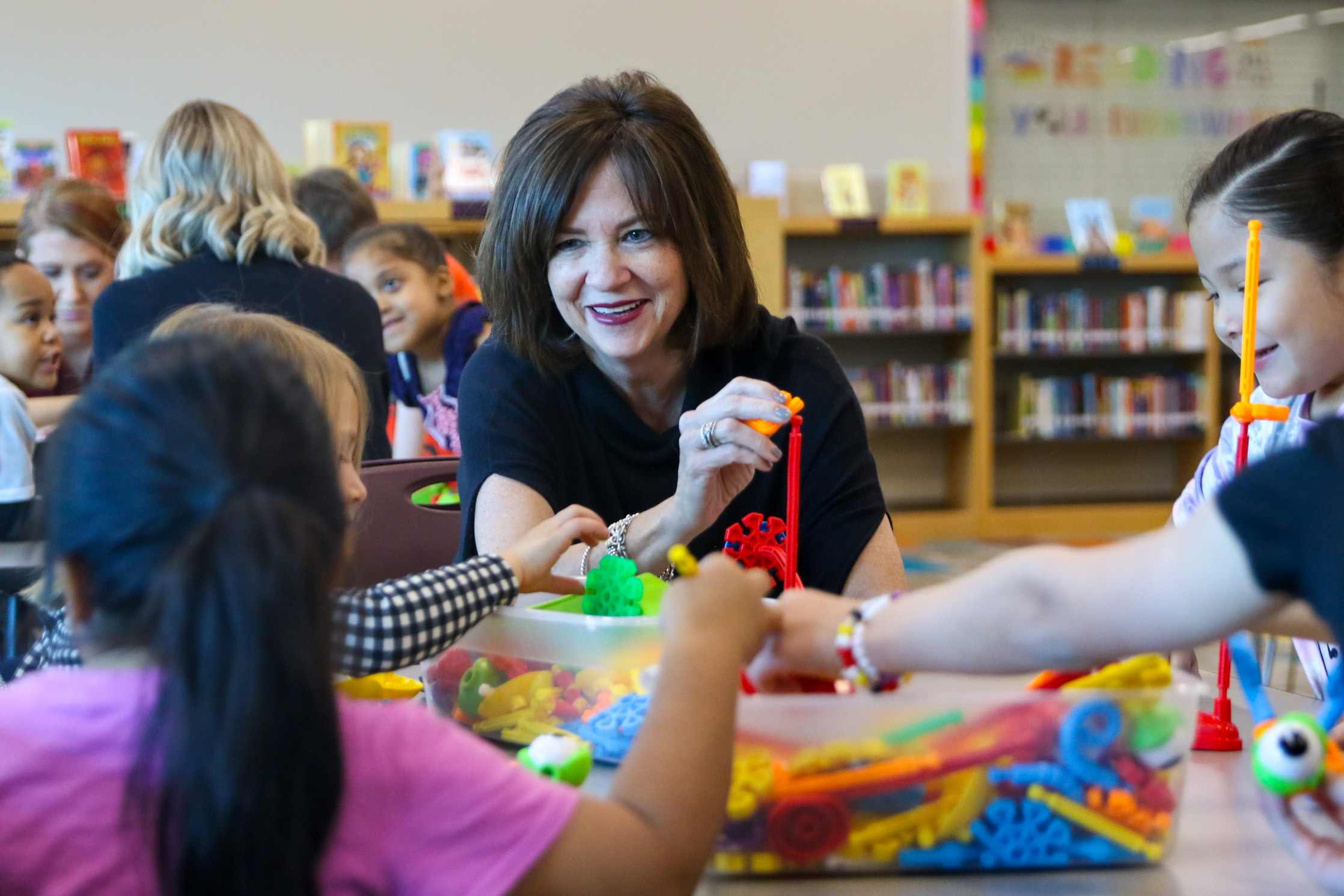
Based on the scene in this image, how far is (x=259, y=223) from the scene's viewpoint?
2.33m

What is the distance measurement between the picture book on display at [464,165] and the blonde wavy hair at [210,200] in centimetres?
267

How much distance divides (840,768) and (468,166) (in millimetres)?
4748

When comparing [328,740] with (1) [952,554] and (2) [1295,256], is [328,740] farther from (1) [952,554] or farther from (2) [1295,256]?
(1) [952,554]

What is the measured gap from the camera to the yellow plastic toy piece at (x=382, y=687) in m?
0.99

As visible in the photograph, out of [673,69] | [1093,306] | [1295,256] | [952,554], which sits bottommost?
[952,554]

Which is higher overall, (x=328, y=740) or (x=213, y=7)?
(x=213, y=7)

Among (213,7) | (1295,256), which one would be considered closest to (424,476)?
(1295,256)

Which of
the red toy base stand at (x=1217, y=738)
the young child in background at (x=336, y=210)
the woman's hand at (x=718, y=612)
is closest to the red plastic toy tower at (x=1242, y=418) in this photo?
the red toy base stand at (x=1217, y=738)

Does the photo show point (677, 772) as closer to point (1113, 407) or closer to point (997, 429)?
point (997, 429)

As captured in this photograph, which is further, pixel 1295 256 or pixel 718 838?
pixel 1295 256

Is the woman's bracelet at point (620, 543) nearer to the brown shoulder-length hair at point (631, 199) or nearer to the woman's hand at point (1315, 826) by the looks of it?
the brown shoulder-length hair at point (631, 199)

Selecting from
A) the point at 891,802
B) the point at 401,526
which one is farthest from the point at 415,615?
the point at 401,526

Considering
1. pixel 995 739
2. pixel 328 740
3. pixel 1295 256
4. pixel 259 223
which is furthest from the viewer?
pixel 259 223

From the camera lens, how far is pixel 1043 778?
70 cm
